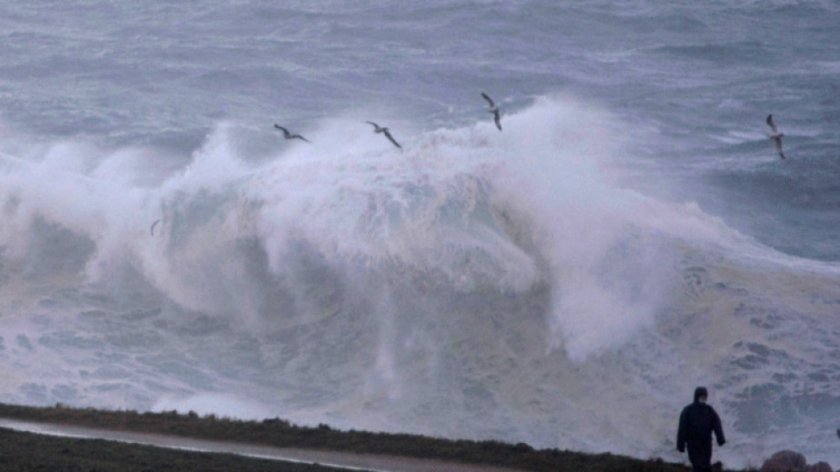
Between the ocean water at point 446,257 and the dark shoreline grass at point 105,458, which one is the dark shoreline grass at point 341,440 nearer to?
the dark shoreline grass at point 105,458

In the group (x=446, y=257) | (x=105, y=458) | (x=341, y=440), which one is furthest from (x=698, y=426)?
(x=446, y=257)

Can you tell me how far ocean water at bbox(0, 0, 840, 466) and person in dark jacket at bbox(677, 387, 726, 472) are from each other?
189 inches

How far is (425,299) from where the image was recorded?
25.7 m


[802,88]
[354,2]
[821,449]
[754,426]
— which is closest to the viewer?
[821,449]

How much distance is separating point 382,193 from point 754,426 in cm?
962

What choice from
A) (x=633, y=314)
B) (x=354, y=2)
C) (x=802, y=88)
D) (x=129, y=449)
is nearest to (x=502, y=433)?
(x=633, y=314)

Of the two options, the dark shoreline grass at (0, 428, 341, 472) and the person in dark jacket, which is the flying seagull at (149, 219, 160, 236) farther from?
the person in dark jacket

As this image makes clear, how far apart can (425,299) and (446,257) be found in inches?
42.3

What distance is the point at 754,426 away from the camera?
20312 millimetres

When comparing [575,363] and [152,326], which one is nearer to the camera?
[575,363]

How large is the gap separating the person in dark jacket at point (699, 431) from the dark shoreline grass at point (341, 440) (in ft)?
3.00

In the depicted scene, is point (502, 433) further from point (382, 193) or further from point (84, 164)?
point (84, 164)

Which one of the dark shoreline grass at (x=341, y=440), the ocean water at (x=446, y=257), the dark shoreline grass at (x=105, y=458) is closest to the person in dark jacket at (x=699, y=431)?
the dark shoreline grass at (x=341, y=440)

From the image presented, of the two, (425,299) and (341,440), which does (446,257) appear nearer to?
(425,299)
